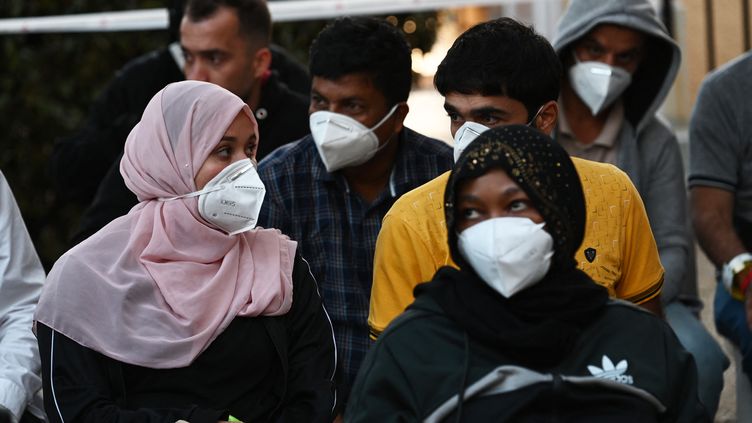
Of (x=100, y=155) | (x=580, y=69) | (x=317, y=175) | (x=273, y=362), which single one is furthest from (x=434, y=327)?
(x=100, y=155)

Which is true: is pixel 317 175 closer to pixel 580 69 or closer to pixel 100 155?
pixel 580 69

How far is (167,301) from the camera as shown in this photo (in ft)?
12.3

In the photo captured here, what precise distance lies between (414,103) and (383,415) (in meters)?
9.77

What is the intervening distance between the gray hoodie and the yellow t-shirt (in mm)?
1032

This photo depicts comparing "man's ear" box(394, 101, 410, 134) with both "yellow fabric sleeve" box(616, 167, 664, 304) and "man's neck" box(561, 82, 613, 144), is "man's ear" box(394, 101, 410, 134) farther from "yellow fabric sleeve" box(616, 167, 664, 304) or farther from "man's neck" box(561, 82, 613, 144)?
"yellow fabric sleeve" box(616, 167, 664, 304)

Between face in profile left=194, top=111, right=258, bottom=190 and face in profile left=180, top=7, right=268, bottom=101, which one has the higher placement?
face in profile left=194, top=111, right=258, bottom=190

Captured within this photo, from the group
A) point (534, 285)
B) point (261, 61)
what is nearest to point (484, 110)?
point (534, 285)

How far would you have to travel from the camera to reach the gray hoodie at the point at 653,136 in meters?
4.97

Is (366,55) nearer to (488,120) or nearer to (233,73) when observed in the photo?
(488,120)

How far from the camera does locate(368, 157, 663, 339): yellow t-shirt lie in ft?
12.5

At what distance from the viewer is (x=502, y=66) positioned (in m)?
4.14

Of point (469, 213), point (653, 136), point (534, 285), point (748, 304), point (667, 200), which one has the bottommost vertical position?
point (748, 304)

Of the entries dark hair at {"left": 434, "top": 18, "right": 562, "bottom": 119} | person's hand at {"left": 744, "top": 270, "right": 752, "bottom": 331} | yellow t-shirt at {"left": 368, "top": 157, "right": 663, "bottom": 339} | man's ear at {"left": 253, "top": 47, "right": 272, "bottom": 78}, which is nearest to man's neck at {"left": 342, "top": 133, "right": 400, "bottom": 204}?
dark hair at {"left": 434, "top": 18, "right": 562, "bottom": 119}

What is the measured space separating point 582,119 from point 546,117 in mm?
945
